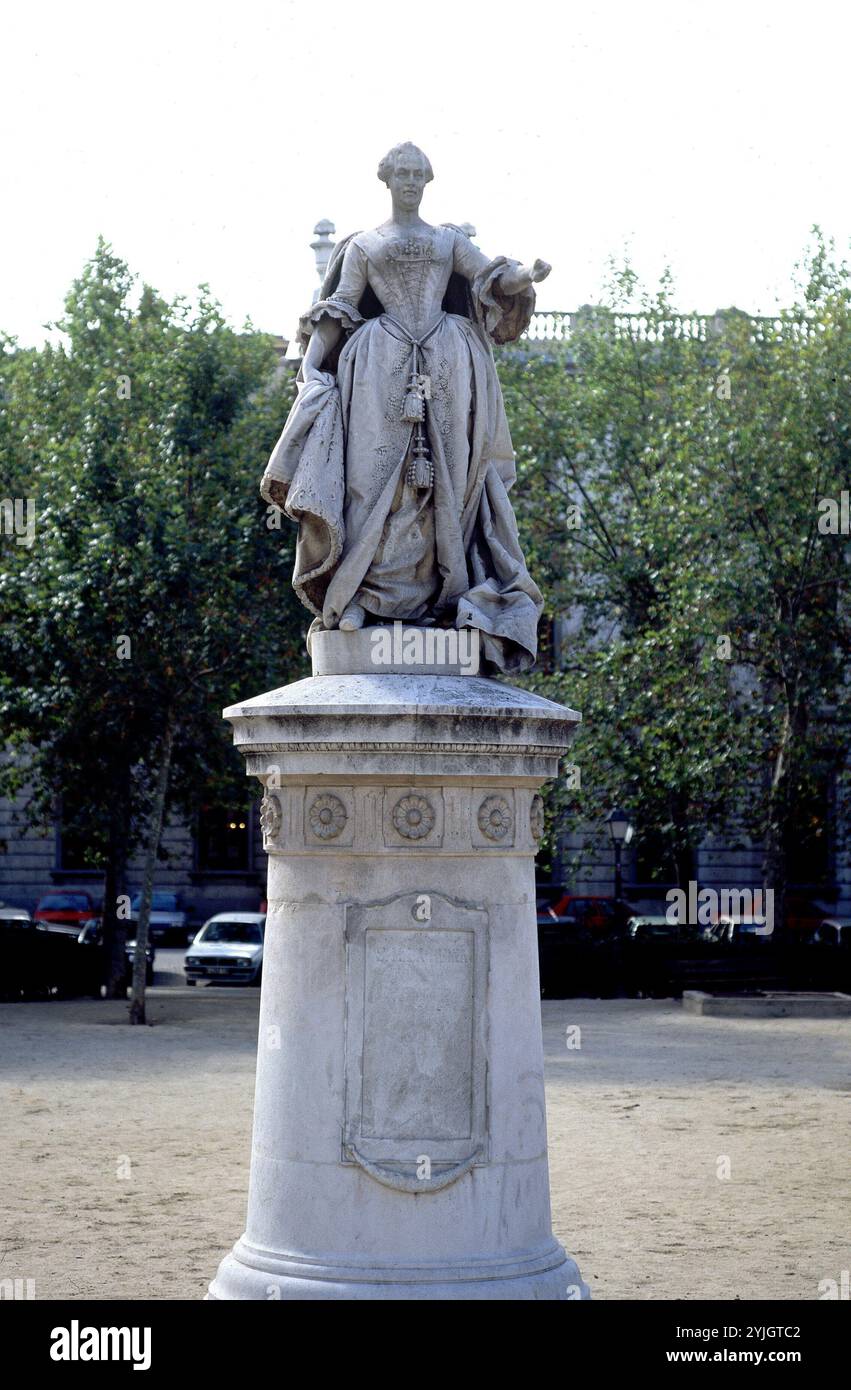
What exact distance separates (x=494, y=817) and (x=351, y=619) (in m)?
1.04

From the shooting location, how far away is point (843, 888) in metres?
43.9

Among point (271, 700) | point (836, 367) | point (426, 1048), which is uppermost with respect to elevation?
point (836, 367)

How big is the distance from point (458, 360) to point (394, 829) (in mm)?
2080

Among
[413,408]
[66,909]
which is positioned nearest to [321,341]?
[413,408]

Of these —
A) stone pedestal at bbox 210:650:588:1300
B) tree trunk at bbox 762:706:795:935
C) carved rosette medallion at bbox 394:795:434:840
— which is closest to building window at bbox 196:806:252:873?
tree trunk at bbox 762:706:795:935

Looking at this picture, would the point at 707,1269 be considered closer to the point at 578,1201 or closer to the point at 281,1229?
the point at 578,1201

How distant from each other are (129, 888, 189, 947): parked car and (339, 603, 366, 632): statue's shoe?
110 ft

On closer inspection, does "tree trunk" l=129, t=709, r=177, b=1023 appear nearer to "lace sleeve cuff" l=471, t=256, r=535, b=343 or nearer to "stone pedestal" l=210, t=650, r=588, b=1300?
"lace sleeve cuff" l=471, t=256, r=535, b=343

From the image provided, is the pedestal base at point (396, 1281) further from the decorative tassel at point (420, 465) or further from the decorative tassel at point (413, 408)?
the decorative tassel at point (413, 408)

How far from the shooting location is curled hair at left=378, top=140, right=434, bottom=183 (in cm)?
775

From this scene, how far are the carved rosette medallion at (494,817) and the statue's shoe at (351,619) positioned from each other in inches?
36.7

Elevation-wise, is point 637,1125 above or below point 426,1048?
below

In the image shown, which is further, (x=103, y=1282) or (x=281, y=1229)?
(x=103, y=1282)

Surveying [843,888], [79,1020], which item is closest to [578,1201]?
[79,1020]
